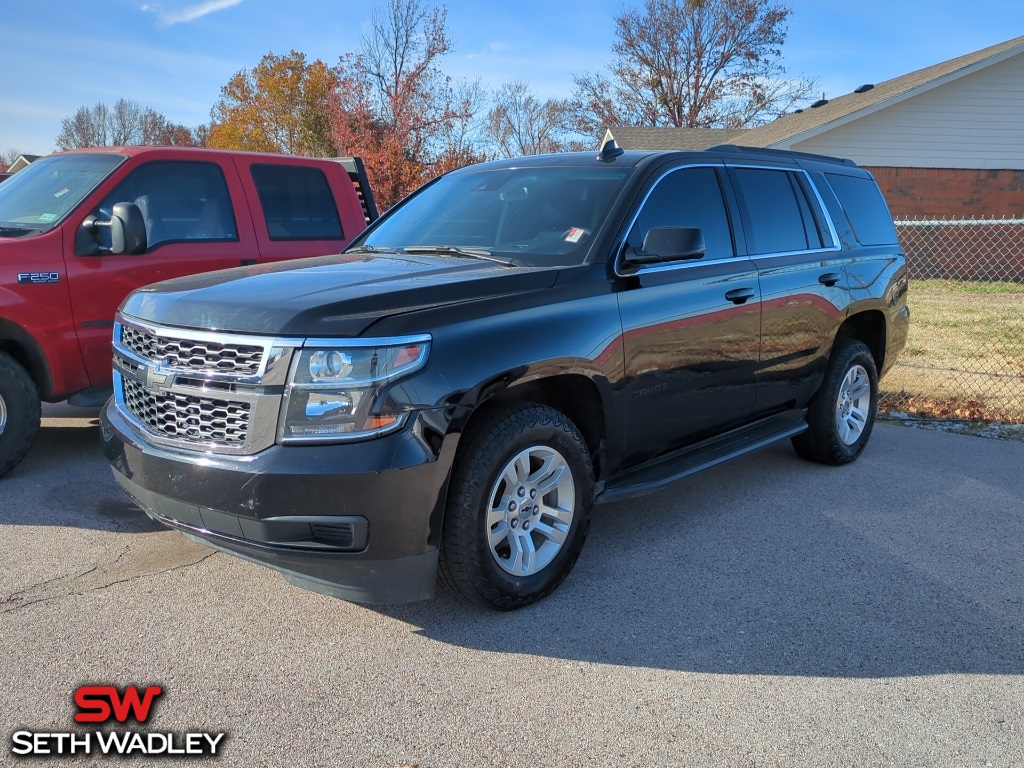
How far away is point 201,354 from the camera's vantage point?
3.23m

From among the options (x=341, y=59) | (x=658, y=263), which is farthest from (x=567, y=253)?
(x=341, y=59)

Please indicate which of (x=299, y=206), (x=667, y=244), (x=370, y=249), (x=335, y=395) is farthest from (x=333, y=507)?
(x=299, y=206)

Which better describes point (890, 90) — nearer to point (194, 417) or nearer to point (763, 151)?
point (763, 151)

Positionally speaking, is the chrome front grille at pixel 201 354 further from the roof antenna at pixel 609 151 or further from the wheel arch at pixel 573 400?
the roof antenna at pixel 609 151

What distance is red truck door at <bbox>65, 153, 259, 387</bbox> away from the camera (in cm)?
545

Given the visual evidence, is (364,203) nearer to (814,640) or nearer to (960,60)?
(814,640)

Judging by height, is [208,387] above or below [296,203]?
below

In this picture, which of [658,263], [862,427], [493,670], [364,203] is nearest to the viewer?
[493,670]

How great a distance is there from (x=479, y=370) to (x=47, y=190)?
4.18 metres

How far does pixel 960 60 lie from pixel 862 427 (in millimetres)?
19597

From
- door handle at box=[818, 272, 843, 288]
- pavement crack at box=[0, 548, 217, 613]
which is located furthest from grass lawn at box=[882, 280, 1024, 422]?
pavement crack at box=[0, 548, 217, 613]

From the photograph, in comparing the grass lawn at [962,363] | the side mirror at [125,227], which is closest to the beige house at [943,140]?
the grass lawn at [962,363]

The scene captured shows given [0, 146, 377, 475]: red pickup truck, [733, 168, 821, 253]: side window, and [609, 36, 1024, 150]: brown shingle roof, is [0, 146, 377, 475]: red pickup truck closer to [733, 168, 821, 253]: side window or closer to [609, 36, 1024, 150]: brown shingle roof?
[733, 168, 821, 253]: side window

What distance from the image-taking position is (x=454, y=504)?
A: 3275 mm
